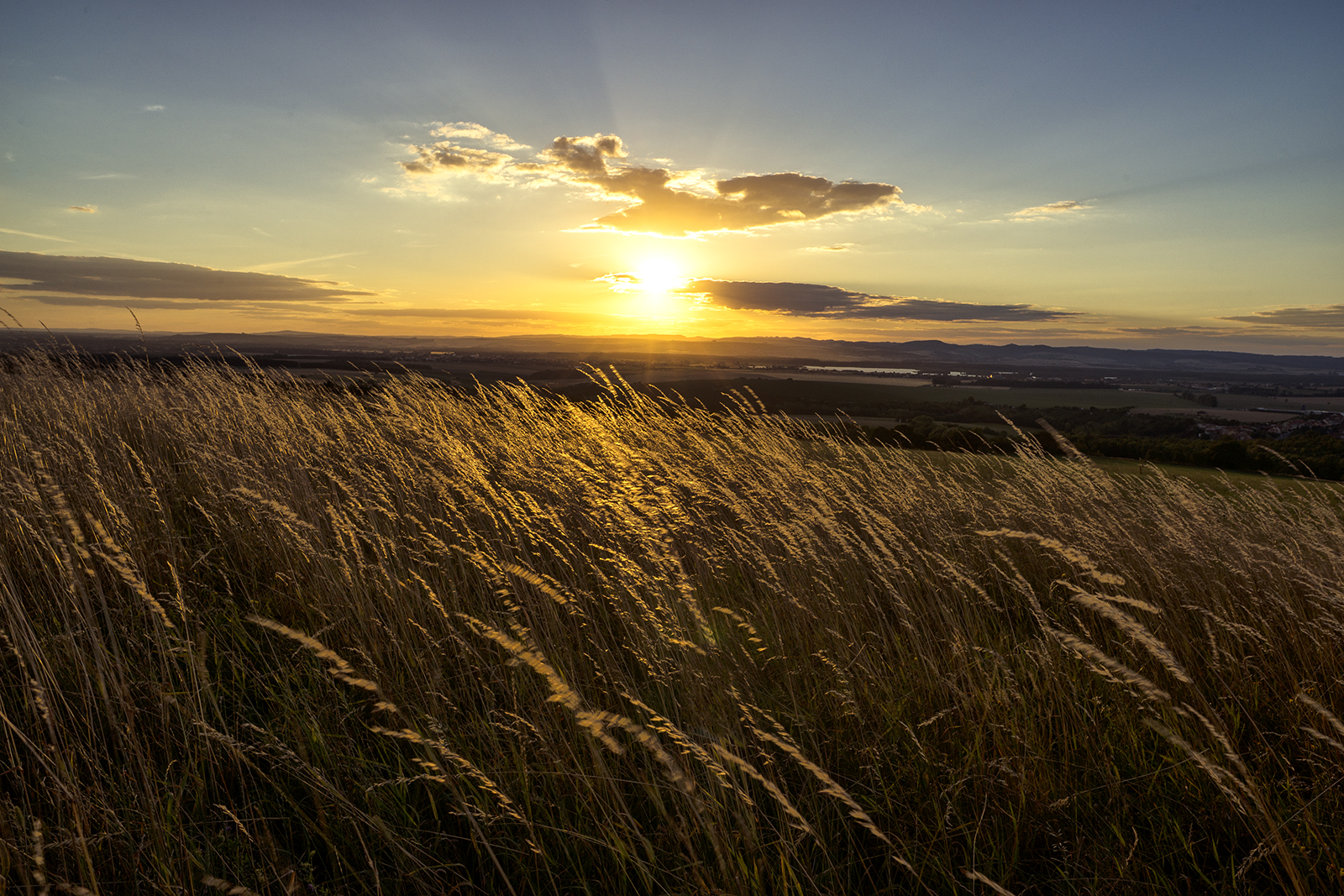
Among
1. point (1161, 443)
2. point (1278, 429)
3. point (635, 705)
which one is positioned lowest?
point (635, 705)

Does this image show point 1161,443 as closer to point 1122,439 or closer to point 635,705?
point 1122,439

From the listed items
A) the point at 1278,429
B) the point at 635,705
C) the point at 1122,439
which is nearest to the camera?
the point at 635,705

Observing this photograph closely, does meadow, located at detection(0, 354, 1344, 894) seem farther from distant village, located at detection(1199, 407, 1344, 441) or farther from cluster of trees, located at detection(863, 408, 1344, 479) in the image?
distant village, located at detection(1199, 407, 1344, 441)

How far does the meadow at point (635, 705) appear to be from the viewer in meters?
1.67

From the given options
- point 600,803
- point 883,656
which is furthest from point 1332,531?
point 600,803

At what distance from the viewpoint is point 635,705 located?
79.7 inches

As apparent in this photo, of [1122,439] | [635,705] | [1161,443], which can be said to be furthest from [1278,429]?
[635,705]

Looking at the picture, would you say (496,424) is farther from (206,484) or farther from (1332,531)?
(1332,531)

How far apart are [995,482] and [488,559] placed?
4858 millimetres

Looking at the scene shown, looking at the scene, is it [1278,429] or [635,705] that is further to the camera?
[1278,429]

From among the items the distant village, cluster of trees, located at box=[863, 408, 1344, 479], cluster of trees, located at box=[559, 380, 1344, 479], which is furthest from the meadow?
the distant village

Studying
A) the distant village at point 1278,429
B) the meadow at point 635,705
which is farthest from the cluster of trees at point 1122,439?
the meadow at point 635,705

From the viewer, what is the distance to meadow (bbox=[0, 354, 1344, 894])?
5.49ft

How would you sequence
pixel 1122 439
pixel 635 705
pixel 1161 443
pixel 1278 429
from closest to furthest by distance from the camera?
pixel 635 705, pixel 1161 443, pixel 1122 439, pixel 1278 429
